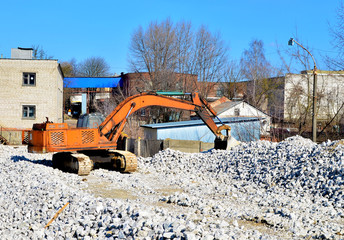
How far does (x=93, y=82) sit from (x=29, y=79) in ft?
54.2

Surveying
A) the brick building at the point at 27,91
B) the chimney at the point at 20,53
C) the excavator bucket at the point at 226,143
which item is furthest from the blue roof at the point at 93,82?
the excavator bucket at the point at 226,143

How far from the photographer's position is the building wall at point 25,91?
104 feet

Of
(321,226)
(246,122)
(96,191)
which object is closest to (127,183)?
(96,191)

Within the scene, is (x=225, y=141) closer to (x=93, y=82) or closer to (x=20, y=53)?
(x=20, y=53)

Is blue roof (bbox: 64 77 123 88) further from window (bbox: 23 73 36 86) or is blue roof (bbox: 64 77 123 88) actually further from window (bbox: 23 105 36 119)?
window (bbox: 23 105 36 119)

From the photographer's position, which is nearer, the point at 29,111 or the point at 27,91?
the point at 27,91

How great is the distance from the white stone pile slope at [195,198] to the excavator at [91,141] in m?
0.49

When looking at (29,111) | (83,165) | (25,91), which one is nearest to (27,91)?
(25,91)

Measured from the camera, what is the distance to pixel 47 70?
106ft

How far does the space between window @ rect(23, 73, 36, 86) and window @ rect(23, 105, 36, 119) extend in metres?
1.98

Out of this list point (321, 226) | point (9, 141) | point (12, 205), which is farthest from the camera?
point (9, 141)

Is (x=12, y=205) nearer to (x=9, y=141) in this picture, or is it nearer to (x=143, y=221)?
(x=143, y=221)

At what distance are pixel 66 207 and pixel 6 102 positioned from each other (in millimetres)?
26421

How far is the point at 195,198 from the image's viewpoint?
956 centimetres
